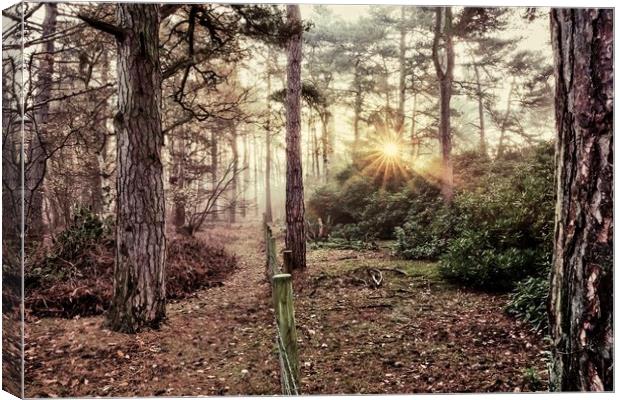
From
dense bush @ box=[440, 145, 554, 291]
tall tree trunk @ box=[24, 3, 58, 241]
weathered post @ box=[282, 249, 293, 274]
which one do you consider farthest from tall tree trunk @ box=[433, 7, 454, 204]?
tall tree trunk @ box=[24, 3, 58, 241]

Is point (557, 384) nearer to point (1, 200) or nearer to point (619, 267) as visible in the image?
point (619, 267)

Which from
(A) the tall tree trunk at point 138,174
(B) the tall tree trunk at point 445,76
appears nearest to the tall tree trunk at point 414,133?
(B) the tall tree trunk at point 445,76

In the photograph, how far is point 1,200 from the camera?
3287 millimetres

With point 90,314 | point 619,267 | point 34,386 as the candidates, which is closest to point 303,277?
point 90,314

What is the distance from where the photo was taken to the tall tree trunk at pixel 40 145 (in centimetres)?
362

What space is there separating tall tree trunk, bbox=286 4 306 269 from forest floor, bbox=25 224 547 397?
0.90 meters

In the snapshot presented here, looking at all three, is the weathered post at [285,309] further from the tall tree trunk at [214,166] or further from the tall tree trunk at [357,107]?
the tall tree trunk at [214,166]

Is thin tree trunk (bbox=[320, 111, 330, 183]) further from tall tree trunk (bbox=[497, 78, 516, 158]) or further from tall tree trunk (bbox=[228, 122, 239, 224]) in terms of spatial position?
tall tree trunk (bbox=[497, 78, 516, 158])

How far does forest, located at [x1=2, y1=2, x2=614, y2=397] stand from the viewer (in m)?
3.51

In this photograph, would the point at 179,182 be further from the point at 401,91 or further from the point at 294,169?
the point at 401,91

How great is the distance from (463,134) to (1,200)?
4101 millimetres

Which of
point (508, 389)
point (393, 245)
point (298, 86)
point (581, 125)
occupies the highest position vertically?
point (298, 86)

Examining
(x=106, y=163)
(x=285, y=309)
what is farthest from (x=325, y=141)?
(x=285, y=309)

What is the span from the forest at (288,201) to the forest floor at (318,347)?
0.02 meters
